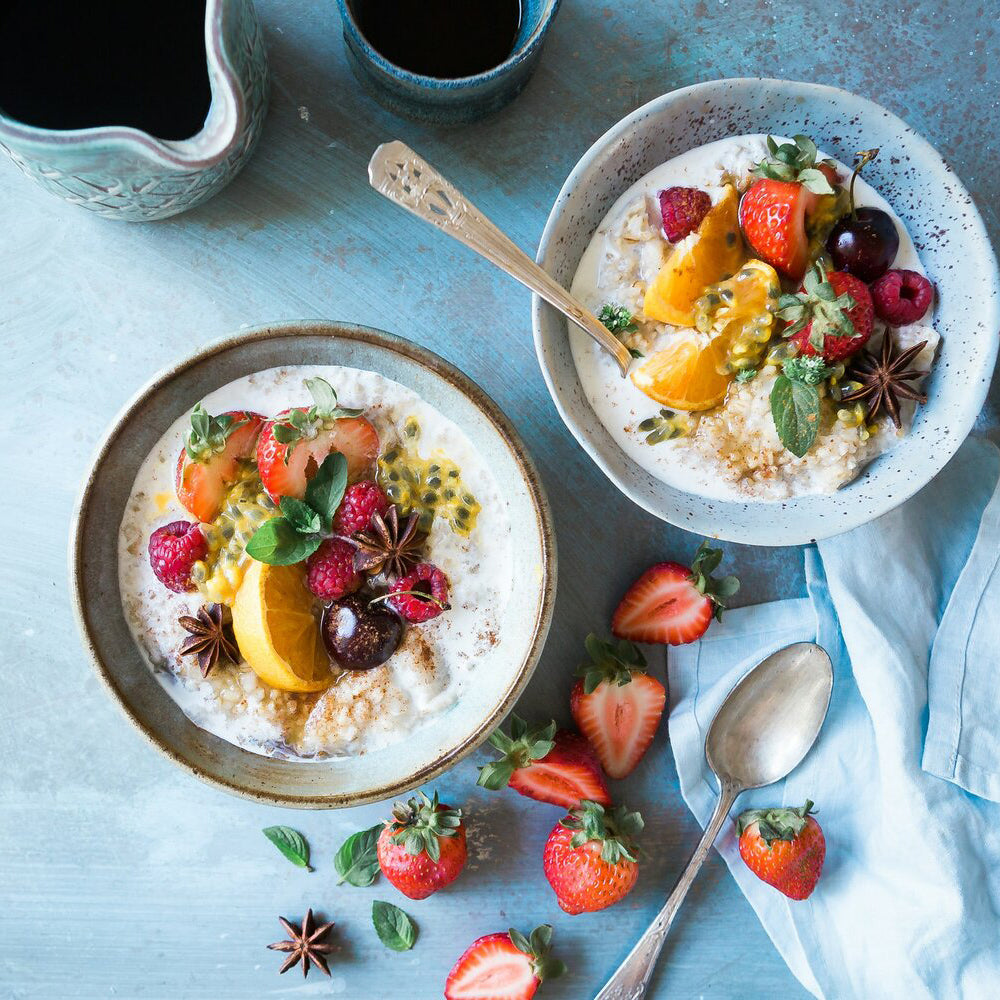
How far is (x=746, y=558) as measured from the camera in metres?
1.56

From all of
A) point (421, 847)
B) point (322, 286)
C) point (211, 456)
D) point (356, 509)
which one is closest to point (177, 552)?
point (211, 456)

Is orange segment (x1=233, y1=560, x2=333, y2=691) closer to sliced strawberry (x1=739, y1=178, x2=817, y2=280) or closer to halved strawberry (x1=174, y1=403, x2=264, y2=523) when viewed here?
halved strawberry (x1=174, y1=403, x2=264, y2=523)

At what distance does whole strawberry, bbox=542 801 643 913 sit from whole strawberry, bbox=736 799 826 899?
180 millimetres

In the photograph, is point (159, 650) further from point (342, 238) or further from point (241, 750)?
point (342, 238)

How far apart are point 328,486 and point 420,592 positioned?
193mm

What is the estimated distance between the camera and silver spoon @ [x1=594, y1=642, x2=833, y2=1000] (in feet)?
5.02

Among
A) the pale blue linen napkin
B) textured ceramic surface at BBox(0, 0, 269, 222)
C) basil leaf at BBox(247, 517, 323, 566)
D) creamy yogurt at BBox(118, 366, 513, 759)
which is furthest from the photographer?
the pale blue linen napkin

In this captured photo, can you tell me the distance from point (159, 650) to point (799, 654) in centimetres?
98

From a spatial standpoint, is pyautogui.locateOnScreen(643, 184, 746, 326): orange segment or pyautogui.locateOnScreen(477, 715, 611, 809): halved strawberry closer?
pyautogui.locateOnScreen(643, 184, 746, 326): orange segment

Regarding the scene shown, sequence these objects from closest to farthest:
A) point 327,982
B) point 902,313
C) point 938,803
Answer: point 902,313, point 938,803, point 327,982

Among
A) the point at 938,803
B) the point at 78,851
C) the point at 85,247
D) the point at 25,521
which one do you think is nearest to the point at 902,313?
the point at 938,803

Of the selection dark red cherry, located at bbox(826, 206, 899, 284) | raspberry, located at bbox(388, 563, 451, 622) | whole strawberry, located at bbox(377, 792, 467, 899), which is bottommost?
whole strawberry, located at bbox(377, 792, 467, 899)

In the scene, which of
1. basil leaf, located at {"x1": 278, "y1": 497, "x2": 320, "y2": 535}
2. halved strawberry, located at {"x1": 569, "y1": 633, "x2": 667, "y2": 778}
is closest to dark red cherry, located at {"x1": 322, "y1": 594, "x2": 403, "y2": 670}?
basil leaf, located at {"x1": 278, "y1": 497, "x2": 320, "y2": 535}

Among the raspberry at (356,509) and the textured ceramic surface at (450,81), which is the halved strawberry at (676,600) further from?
the textured ceramic surface at (450,81)
